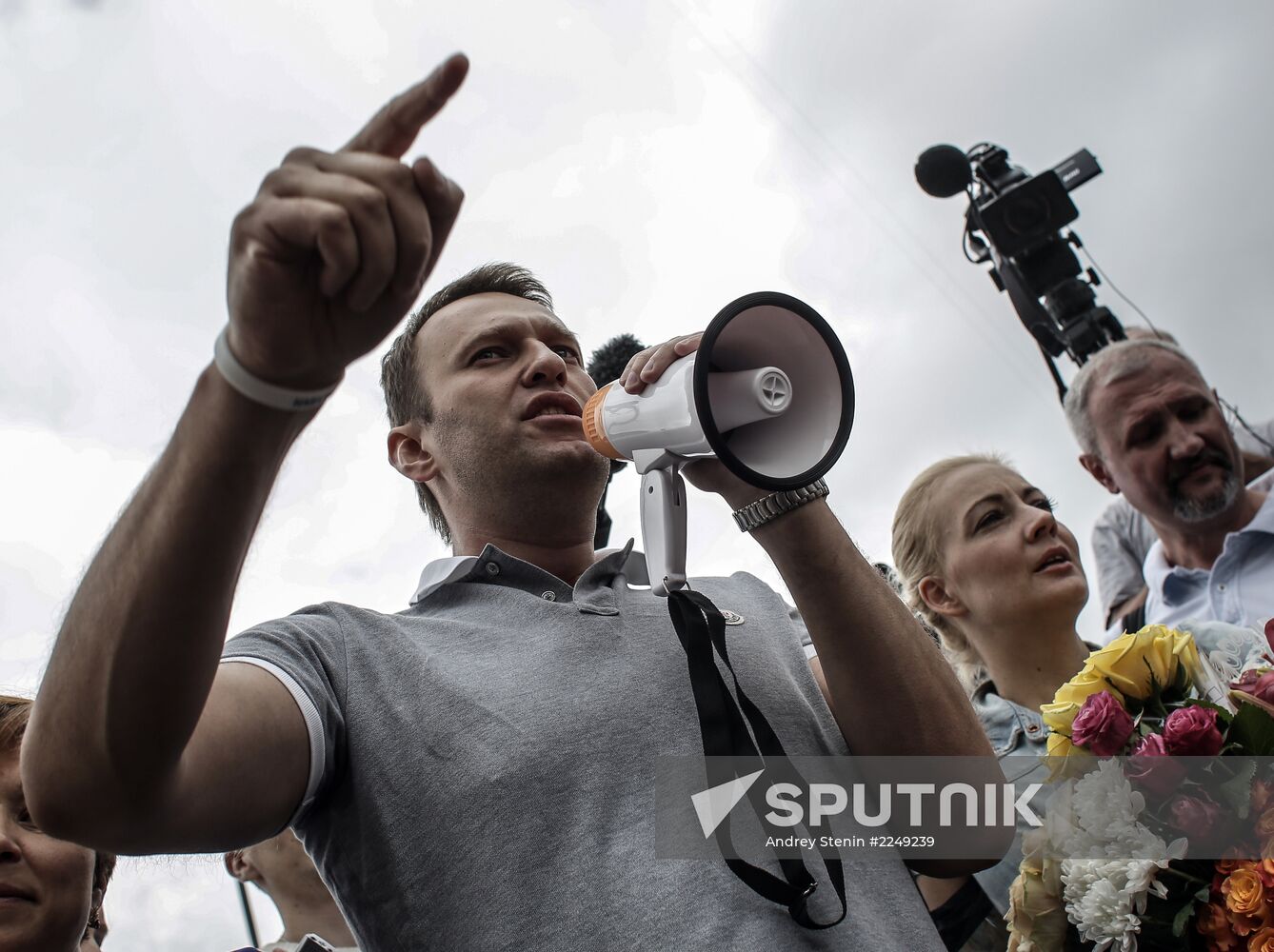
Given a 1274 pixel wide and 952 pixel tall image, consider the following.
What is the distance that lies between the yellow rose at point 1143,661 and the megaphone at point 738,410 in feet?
2.26

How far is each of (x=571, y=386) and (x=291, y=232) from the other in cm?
143

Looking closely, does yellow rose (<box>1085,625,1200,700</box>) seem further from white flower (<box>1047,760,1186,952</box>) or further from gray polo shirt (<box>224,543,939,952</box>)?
gray polo shirt (<box>224,543,939,952</box>)

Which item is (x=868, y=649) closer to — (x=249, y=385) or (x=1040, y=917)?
(x=1040, y=917)

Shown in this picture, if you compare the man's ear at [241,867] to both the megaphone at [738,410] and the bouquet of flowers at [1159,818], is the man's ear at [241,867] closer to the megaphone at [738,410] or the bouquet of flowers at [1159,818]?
the megaphone at [738,410]

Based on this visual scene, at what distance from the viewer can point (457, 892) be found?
1.58m

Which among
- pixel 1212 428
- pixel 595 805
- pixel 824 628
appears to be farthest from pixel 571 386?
pixel 1212 428

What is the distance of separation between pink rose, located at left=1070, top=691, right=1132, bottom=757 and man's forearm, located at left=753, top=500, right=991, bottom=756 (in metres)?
0.18

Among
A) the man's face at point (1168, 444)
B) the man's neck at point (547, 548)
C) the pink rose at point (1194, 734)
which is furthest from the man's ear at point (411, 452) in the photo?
the man's face at point (1168, 444)

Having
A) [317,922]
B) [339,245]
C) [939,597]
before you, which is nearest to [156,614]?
[339,245]

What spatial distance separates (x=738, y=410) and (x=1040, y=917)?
3.45ft

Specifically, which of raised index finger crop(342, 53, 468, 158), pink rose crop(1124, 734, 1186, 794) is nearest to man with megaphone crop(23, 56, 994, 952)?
raised index finger crop(342, 53, 468, 158)

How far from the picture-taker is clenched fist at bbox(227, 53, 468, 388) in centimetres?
108

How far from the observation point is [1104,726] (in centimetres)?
193

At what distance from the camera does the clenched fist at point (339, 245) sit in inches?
42.6
